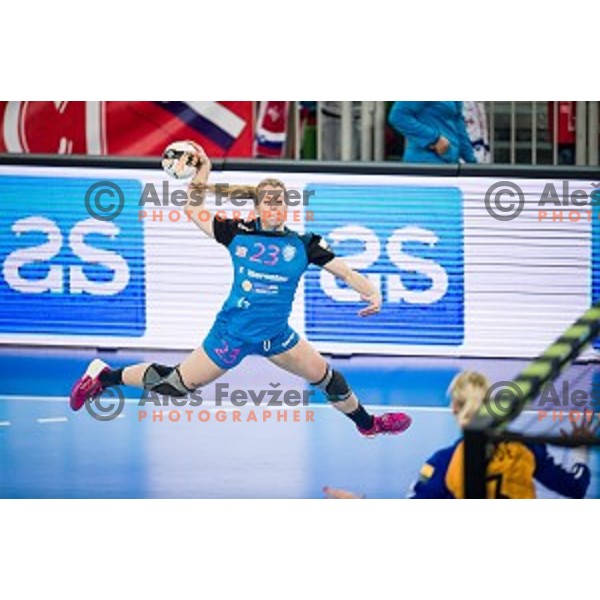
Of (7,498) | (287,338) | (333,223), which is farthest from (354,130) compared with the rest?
(7,498)

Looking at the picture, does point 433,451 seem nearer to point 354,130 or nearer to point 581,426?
point 581,426

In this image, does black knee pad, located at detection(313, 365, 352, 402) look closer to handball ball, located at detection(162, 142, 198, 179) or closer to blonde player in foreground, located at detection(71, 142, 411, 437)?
blonde player in foreground, located at detection(71, 142, 411, 437)

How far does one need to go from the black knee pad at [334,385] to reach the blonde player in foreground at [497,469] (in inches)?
15.7

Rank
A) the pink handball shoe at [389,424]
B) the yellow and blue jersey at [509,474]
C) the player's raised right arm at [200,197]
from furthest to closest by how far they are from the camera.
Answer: the pink handball shoe at [389,424], the player's raised right arm at [200,197], the yellow and blue jersey at [509,474]

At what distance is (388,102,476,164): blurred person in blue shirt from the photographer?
7152 millimetres

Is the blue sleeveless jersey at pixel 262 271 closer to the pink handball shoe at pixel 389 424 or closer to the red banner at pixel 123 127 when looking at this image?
the red banner at pixel 123 127

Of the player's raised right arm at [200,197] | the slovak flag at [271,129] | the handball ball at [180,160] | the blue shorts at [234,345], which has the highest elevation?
the slovak flag at [271,129]

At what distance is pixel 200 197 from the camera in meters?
7.21

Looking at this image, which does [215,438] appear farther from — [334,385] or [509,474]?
[509,474]

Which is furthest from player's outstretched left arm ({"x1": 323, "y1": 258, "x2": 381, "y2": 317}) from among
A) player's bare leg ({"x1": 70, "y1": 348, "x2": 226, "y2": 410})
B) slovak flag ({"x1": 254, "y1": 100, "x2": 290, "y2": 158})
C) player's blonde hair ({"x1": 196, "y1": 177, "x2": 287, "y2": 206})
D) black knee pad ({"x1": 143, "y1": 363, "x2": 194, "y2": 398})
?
black knee pad ({"x1": 143, "y1": 363, "x2": 194, "y2": 398})

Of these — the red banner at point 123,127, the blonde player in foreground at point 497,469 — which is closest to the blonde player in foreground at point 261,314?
the red banner at point 123,127

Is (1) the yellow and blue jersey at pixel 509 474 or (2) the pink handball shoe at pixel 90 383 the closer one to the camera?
(1) the yellow and blue jersey at pixel 509 474

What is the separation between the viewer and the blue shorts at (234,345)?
723 centimetres

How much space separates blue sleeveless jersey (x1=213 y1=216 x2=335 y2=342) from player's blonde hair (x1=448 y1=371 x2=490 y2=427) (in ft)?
2.20
